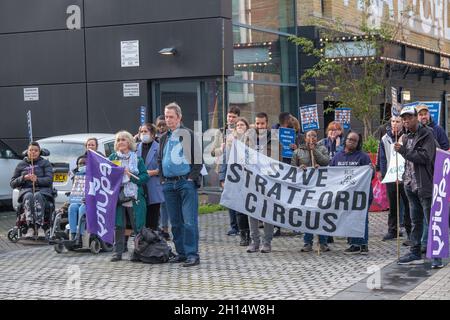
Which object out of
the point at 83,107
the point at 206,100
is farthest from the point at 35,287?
the point at 83,107

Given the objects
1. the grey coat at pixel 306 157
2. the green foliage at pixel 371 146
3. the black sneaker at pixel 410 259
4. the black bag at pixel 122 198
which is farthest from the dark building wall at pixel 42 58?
the black sneaker at pixel 410 259

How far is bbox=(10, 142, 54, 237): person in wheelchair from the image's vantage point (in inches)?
521

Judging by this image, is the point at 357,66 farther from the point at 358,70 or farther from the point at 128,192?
the point at 128,192

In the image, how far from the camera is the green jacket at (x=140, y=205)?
37.4 feet

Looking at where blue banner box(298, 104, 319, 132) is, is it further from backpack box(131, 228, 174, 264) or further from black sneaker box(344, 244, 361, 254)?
backpack box(131, 228, 174, 264)

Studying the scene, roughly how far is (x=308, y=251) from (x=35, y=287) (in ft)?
13.8

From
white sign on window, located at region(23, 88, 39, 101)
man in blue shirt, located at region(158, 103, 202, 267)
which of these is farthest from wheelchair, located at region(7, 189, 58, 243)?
white sign on window, located at region(23, 88, 39, 101)

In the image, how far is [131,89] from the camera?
20797 millimetres

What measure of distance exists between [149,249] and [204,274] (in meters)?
1.23

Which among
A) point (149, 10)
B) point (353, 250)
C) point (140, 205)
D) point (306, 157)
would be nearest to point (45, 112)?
point (149, 10)

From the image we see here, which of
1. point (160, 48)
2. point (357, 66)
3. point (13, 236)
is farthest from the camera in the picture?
point (357, 66)

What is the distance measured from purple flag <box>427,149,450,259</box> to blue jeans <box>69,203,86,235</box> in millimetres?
5064

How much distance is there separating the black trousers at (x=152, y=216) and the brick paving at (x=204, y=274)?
2.05ft

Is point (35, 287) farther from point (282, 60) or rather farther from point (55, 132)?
point (282, 60)
